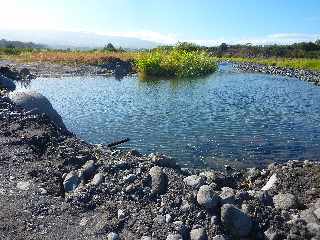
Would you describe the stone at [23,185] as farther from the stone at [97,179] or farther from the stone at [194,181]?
the stone at [194,181]

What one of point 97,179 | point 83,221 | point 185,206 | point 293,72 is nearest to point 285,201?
point 185,206

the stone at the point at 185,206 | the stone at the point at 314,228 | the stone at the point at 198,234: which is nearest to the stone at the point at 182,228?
the stone at the point at 198,234

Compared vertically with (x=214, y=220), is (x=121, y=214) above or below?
below

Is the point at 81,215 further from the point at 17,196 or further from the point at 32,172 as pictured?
the point at 32,172

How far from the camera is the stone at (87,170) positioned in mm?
16516

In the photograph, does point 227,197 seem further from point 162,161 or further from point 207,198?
point 162,161

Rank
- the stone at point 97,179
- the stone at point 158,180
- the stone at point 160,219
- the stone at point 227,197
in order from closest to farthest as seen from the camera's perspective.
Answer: the stone at point 160,219, the stone at point 227,197, the stone at point 158,180, the stone at point 97,179

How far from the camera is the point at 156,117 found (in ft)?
110

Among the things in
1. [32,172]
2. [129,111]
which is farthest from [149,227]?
[129,111]

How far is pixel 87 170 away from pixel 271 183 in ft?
21.4

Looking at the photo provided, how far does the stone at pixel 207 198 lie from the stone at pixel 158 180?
1.38m

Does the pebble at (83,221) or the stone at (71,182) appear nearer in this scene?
the pebble at (83,221)

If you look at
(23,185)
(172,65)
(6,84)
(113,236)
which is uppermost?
(113,236)

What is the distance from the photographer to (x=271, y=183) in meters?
16.4
